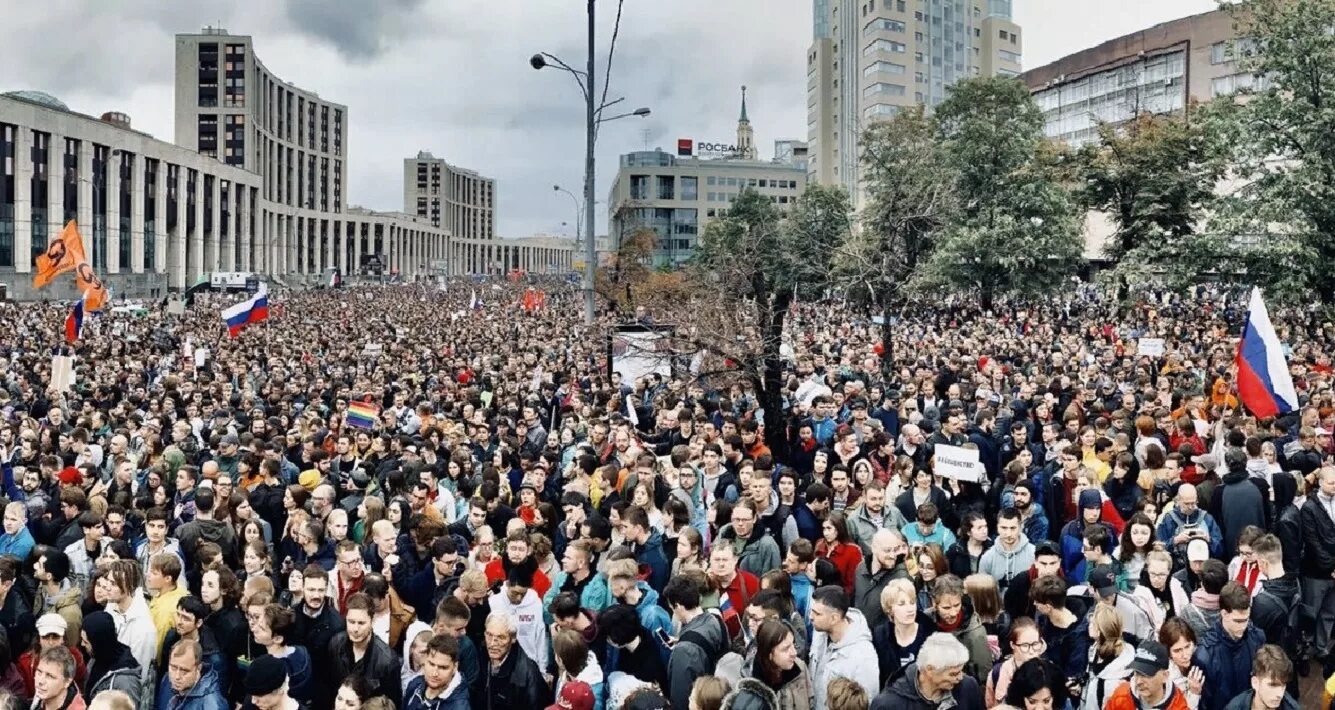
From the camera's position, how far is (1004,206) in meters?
40.0

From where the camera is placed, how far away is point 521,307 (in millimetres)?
51031

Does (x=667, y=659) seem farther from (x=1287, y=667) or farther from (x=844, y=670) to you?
(x=1287, y=667)

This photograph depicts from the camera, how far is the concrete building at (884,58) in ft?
333

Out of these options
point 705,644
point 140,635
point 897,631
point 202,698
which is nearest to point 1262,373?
→ point 897,631

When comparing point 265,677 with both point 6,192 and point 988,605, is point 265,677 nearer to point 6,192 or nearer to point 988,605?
point 988,605

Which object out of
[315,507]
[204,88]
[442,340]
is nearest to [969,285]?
[442,340]

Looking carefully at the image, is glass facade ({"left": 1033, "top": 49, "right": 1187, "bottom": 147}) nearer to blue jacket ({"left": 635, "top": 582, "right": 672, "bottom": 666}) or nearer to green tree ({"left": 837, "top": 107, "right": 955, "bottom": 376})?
green tree ({"left": 837, "top": 107, "right": 955, "bottom": 376})

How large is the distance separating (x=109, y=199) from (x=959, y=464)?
7479cm

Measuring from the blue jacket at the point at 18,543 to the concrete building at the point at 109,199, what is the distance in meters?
→ 58.0

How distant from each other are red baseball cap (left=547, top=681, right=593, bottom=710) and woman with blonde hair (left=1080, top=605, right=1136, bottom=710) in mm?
2366

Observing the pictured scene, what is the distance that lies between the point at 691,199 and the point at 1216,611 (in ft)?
424

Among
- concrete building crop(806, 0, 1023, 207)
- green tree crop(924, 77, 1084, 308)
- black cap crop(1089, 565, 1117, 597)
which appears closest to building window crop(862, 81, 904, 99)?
concrete building crop(806, 0, 1023, 207)

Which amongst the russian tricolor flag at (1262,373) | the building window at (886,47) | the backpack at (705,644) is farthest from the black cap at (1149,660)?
the building window at (886,47)

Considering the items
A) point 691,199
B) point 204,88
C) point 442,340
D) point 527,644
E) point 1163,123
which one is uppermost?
point 204,88
